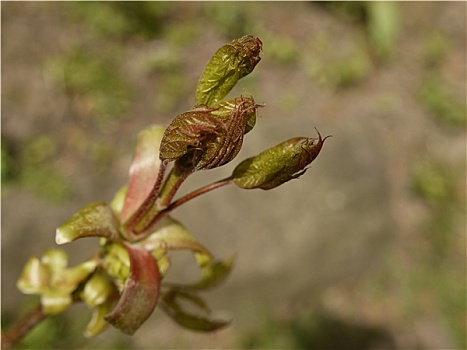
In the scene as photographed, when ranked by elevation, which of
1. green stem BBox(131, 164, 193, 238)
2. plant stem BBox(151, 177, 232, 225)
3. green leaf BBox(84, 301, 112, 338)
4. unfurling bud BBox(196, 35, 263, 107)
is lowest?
green leaf BBox(84, 301, 112, 338)

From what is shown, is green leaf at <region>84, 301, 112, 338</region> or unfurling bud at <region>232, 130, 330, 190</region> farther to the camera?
green leaf at <region>84, 301, 112, 338</region>

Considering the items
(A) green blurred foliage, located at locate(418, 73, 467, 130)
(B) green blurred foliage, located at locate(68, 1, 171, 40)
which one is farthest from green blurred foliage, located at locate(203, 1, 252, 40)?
(A) green blurred foliage, located at locate(418, 73, 467, 130)

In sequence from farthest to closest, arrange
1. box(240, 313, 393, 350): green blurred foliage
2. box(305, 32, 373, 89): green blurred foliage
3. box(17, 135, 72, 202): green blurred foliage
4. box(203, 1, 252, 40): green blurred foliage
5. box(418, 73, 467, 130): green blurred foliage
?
box(418, 73, 467, 130): green blurred foliage, box(305, 32, 373, 89): green blurred foliage, box(203, 1, 252, 40): green blurred foliage, box(240, 313, 393, 350): green blurred foliage, box(17, 135, 72, 202): green blurred foliage

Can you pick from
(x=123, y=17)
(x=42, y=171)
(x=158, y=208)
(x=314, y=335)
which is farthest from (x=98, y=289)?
(x=123, y=17)

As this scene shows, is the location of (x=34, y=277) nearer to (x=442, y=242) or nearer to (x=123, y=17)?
(x=123, y=17)

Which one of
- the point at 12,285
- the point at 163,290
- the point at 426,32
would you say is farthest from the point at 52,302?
the point at 426,32

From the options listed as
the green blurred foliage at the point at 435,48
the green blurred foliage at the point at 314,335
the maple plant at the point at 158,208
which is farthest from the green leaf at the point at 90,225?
the green blurred foliage at the point at 435,48

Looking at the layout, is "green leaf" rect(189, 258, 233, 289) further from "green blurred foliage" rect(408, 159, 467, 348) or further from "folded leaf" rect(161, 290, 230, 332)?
"green blurred foliage" rect(408, 159, 467, 348)
